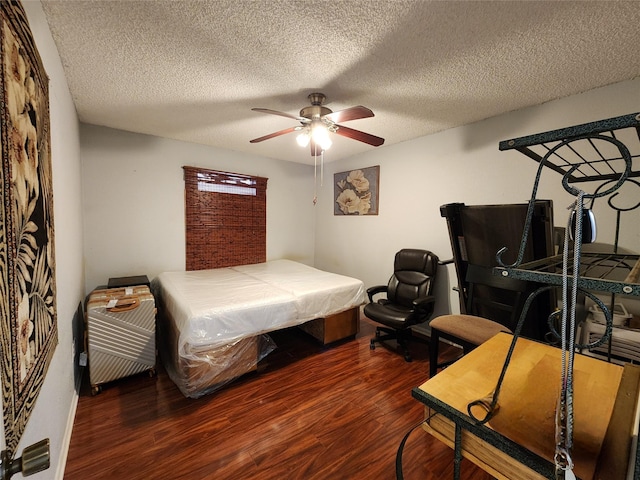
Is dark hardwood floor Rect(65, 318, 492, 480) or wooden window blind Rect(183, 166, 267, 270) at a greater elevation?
wooden window blind Rect(183, 166, 267, 270)

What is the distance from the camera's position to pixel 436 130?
3064 millimetres

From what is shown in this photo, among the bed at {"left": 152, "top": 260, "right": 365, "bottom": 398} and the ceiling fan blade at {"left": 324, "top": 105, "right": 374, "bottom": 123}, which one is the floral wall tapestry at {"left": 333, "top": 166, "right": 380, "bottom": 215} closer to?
the bed at {"left": 152, "top": 260, "right": 365, "bottom": 398}

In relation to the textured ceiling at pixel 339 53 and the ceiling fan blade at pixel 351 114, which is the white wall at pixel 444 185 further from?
the ceiling fan blade at pixel 351 114

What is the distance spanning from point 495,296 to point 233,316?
6.76 feet

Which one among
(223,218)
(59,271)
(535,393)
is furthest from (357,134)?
(223,218)

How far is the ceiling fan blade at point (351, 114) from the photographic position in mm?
A: 1893

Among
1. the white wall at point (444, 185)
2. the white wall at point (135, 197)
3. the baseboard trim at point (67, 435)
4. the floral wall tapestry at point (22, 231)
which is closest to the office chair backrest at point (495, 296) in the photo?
the white wall at point (444, 185)

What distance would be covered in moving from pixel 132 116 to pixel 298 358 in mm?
2894

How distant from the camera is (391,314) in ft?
9.11

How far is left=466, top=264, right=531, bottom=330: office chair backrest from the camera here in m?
1.89

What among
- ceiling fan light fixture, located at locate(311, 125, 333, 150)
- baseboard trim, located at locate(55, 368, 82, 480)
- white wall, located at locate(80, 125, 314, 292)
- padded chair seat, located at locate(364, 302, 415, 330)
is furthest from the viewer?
white wall, located at locate(80, 125, 314, 292)

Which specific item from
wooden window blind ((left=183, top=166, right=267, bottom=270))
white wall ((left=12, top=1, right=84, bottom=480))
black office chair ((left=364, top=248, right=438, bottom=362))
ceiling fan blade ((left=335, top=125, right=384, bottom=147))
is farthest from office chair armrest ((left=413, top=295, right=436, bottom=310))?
white wall ((left=12, top=1, right=84, bottom=480))

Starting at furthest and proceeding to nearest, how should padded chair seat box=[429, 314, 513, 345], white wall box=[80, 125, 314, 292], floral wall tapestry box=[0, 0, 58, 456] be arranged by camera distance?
white wall box=[80, 125, 314, 292]
padded chair seat box=[429, 314, 513, 345]
floral wall tapestry box=[0, 0, 58, 456]

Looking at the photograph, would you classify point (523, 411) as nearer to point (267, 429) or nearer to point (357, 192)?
point (267, 429)
